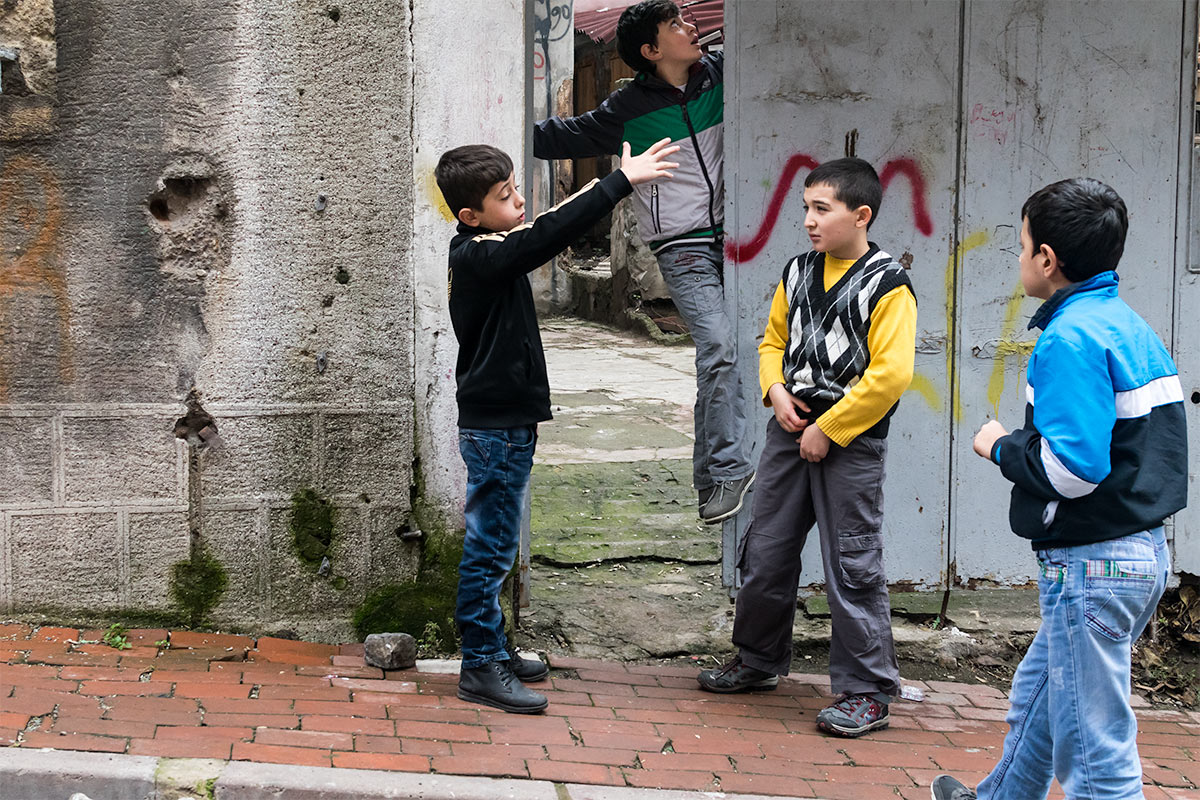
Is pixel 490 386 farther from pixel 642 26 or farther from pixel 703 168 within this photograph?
pixel 642 26

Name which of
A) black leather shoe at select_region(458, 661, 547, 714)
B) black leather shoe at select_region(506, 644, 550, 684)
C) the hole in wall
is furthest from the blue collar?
the hole in wall

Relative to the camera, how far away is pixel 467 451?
3787 mm

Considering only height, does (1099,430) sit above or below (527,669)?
above

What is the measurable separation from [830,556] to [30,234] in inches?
111

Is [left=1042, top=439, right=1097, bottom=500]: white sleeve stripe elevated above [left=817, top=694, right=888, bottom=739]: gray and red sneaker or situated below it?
above

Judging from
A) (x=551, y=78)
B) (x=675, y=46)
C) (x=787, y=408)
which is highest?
(x=551, y=78)

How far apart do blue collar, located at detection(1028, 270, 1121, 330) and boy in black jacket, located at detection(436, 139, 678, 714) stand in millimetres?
1214

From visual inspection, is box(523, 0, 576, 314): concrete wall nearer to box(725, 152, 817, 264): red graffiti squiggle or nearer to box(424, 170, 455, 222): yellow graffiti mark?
box(725, 152, 817, 264): red graffiti squiggle

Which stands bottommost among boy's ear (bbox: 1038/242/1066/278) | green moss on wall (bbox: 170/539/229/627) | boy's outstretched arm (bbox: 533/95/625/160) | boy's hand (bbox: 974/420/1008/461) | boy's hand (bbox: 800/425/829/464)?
green moss on wall (bbox: 170/539/229/627)

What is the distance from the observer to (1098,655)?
2.77 meters

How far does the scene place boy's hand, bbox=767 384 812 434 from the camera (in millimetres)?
3795

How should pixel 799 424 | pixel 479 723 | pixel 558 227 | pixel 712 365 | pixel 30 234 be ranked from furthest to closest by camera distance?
1. pixel 712 365
2. pixel 30 234
3. pixel 799 424
4. pixel 479 723
5. pixel 558 227

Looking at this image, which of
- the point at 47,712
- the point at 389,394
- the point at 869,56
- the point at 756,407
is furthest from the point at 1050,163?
the point at 47,712

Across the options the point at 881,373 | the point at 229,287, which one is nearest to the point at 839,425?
the point at 881,373
